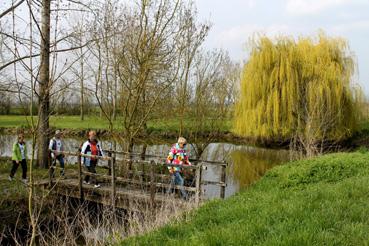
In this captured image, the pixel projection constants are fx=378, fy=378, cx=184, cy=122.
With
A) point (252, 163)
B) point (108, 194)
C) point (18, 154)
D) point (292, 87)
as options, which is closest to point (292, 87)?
point (292, 87)

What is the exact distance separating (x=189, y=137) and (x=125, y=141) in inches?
230

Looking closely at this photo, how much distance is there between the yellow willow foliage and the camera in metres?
22.8

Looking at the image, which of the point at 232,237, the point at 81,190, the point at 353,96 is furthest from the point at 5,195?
the point at 353,96

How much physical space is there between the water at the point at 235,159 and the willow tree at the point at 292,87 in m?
1.46

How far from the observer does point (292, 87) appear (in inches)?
909

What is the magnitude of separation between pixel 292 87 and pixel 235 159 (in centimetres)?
565

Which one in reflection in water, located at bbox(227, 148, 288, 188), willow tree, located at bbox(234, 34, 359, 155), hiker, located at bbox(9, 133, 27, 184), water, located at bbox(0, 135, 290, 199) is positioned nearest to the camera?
hiker, located at bbox(9, 133, 27, 184)

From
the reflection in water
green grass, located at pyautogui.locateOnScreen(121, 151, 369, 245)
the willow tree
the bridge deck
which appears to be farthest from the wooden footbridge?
the willow tree

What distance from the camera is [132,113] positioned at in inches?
509

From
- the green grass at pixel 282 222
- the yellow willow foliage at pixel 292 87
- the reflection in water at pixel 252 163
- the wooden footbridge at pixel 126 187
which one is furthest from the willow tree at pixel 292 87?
the green grass at pixel 282 222

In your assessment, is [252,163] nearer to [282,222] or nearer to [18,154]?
[18,154]

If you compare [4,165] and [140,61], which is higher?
[140,61]

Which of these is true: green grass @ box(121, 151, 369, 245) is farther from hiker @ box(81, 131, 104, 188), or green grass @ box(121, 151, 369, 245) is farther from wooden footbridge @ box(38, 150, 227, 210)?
hiker @ box(81, 131, 104, 188)

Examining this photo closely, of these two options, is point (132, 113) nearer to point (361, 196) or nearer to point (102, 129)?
point (361, 196)
